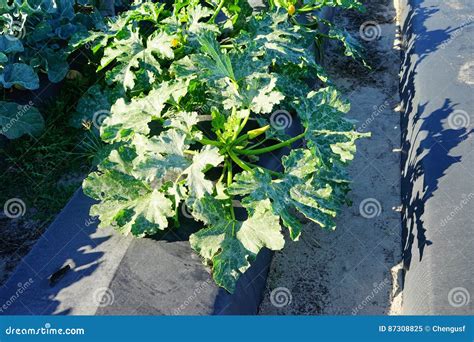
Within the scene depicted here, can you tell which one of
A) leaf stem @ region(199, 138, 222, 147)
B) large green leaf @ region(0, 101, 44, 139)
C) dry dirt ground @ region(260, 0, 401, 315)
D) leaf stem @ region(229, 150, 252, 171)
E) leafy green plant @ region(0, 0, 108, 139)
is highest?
leafy green plant @ region(0, 0, 108, 139)

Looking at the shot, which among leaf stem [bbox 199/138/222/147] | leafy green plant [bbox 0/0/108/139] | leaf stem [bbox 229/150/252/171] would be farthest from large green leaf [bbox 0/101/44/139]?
leaf stem [bbox 229/150/252/171]

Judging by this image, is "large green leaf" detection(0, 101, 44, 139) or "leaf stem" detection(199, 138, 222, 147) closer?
"leaf stem" detection(199, 138, 222, 147)

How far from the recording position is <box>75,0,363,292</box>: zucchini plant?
2.78m

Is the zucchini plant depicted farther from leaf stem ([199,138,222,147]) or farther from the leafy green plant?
the leafy green plant

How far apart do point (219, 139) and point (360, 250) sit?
129cm

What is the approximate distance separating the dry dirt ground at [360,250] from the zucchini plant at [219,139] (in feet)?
1.13

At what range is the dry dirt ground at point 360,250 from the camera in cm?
341

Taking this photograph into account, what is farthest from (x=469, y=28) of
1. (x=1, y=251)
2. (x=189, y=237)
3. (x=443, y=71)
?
(x=1, y=251)

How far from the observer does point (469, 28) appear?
4.71 meters

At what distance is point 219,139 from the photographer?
10.4 ft

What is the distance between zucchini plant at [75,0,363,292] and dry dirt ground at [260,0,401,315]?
0.34 meters

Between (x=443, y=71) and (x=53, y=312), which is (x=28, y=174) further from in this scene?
(x=443, y=71)

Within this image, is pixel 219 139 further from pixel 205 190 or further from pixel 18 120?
pixel 18 120

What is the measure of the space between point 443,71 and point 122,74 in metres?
2.41
